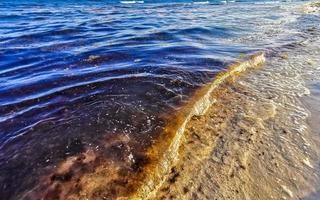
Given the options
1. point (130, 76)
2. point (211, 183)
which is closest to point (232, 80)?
point (130, 76)

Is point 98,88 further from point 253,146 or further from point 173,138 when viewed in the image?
point 253,146

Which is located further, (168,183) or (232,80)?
(232,80)

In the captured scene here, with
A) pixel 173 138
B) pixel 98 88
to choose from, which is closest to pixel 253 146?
pixel 173 138

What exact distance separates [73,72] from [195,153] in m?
3.79

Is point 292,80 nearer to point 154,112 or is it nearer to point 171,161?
point 154,112

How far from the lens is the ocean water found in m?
3.89

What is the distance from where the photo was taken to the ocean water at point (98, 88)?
389 cm

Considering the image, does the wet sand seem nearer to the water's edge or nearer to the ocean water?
the water's edge

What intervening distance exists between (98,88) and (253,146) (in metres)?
2.90

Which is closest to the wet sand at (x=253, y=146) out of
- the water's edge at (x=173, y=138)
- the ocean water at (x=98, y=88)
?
the water's edge at (x=173, y=138)

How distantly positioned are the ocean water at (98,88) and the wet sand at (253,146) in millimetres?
490

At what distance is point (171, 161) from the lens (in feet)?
12.7

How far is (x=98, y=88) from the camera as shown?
5816 mm

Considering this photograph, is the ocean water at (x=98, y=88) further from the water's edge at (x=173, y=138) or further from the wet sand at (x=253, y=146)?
the wet sand at (x=253, y=146)
